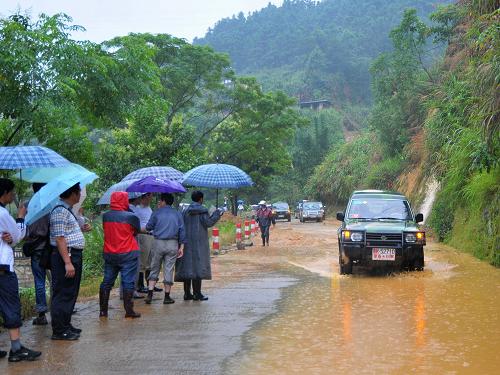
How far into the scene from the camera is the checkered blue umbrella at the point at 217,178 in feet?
43.6

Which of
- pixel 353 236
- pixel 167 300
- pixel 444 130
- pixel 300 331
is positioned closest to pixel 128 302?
pixel 167 300

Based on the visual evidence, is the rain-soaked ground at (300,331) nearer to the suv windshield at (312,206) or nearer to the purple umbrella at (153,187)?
the purple umbrella at (153,187)

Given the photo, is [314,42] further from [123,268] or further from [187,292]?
[123,268]

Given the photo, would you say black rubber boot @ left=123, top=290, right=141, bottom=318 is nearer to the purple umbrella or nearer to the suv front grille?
the purple umbrella

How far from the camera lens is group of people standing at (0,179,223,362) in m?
7.01

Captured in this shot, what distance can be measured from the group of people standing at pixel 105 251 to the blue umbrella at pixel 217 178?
1.88 m

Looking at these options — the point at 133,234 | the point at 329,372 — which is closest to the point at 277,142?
the point at 133,234

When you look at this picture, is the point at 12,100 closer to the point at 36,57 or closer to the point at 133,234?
the point at 36,57

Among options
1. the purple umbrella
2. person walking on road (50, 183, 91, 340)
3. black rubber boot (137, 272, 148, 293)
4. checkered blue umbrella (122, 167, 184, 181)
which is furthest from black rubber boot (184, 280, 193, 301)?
person walking on road (50, 183, 91, 340)

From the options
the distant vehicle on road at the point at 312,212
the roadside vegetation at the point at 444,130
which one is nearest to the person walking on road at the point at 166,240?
the roadside vegetation at the point at 444,130

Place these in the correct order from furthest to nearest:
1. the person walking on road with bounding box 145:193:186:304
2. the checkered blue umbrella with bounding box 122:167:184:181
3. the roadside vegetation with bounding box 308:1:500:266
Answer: the roadside vegetation with bounding box 308:1:500:266 < the checkered blue umbrella with bounding box 122:167:184:181 < the person walking on road with bounding box 145:193:186:304

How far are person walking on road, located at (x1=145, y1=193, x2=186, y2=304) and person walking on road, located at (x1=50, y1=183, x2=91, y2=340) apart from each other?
104 inches

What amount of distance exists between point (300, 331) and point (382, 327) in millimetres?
1056

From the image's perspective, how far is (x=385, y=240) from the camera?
13.8 m
